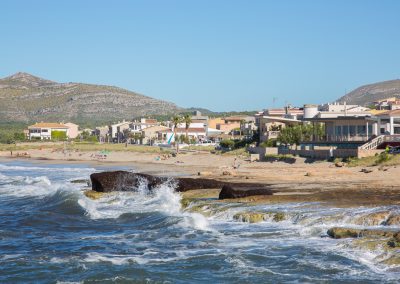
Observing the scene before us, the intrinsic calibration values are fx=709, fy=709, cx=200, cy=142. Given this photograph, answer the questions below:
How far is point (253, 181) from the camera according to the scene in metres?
38.1

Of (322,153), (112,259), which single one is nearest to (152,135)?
(322,153)

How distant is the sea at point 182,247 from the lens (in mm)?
16422

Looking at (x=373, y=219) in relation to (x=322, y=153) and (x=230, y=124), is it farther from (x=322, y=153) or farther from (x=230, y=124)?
(x=230, y=124)

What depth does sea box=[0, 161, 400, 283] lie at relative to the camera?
53.9 feet

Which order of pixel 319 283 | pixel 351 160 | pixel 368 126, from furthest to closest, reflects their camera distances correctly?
pixel 368 126, pixel 351 160, pixel 319 283

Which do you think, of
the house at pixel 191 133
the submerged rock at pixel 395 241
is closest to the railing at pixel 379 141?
the submerged rock at pixel 395 241

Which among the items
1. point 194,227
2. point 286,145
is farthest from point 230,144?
point 194,227

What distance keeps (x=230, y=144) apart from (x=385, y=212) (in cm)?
6667

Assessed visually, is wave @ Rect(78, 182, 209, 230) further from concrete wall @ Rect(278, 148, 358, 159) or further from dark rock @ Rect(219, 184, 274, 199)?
concrete wall @ Rect(278, 148, 358, 159)

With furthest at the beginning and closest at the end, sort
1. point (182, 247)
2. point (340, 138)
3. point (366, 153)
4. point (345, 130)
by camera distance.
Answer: point (345, 130)
point (340, 138)
point (366, 153)
point (182, 247)

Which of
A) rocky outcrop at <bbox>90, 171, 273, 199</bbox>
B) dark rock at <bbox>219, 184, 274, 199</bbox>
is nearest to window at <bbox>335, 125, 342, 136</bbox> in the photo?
rocky outcrop at <bbox>90, 171, 273, 199</bbox>

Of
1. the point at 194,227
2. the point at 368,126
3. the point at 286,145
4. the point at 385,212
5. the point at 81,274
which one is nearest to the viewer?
the point at 81,274

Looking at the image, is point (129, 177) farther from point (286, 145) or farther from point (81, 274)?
point (286, 145)

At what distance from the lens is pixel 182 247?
20266 millimetres
